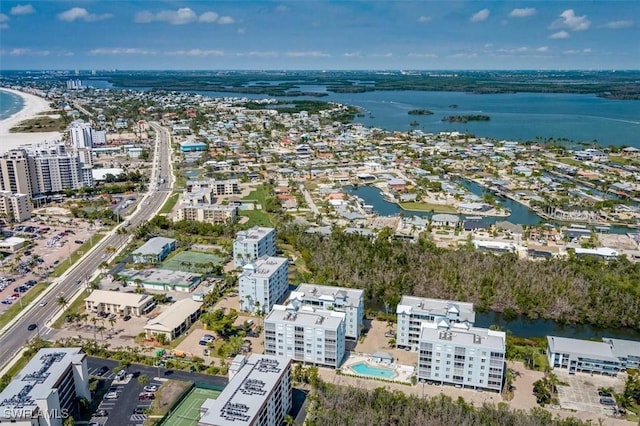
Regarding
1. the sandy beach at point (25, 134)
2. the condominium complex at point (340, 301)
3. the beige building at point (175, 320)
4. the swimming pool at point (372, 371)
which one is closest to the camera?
the swimming pool at point (372, 371)

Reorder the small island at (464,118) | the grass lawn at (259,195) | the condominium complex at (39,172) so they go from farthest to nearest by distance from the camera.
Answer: the small island at (464,118) < the grass lawn at (259,195) < the condominium complex at (39,172)

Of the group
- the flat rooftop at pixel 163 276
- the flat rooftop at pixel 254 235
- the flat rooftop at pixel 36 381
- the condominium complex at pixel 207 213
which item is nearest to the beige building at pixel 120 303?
the flat rooftop at pixel 163 276

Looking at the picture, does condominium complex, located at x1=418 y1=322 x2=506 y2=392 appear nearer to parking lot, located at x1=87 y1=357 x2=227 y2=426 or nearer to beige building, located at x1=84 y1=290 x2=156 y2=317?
parking lot, located at x1=87 y1=357 x2=227 y2=426

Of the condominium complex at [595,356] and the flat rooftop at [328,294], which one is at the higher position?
the flat rooftop at [328,294]

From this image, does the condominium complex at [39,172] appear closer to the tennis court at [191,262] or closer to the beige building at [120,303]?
the tennis court at [191,262]

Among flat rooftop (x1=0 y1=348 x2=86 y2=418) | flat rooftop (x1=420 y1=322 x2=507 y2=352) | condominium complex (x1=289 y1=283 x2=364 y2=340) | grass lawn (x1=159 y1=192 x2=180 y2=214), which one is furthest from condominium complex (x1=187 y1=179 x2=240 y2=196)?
flat rooftop (x1=420 y1=322 x2=507 y2=352)

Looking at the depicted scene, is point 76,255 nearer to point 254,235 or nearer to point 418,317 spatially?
point 254,235
